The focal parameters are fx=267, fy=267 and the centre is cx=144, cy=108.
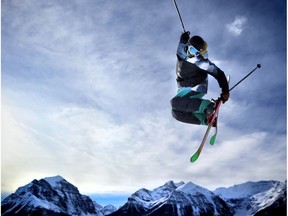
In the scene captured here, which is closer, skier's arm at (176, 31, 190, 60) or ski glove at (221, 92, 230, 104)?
ski glove at (221, 92, 230, 104)

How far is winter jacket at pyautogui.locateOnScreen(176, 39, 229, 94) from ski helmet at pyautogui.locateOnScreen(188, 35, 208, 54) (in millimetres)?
184

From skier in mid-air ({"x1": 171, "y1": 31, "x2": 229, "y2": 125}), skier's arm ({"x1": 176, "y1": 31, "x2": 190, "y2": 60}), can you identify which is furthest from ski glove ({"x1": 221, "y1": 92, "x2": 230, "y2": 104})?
skier's arm ({"x1": 176, "y1": 31, "x2": 190, "y2": 60})

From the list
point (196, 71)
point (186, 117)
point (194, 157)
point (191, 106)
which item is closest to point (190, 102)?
point (191, 106)

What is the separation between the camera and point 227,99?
7.21 m

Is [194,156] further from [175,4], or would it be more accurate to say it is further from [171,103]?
[175,4]

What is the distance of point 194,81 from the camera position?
7.52 metres

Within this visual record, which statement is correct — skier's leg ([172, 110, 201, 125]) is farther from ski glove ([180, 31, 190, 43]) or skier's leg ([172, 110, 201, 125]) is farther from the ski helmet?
ski glove ([180, 31, 190, 43])

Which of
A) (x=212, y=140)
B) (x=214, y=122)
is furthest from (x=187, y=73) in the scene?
(x=212, y=140)

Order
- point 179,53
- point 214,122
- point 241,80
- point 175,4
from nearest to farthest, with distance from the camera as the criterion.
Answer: point 175,4 → point 179,53 → point 214,122 → point 241,80

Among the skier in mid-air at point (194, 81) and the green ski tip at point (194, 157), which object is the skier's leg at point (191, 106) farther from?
the green ski tip at point (194, 157)

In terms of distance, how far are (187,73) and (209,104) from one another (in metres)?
1.05

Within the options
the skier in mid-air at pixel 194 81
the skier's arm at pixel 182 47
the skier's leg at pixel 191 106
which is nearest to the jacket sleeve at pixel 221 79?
the skier in mid-air at pixel 194 81

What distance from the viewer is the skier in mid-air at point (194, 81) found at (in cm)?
692

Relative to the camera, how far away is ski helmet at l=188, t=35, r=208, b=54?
6879 mm
